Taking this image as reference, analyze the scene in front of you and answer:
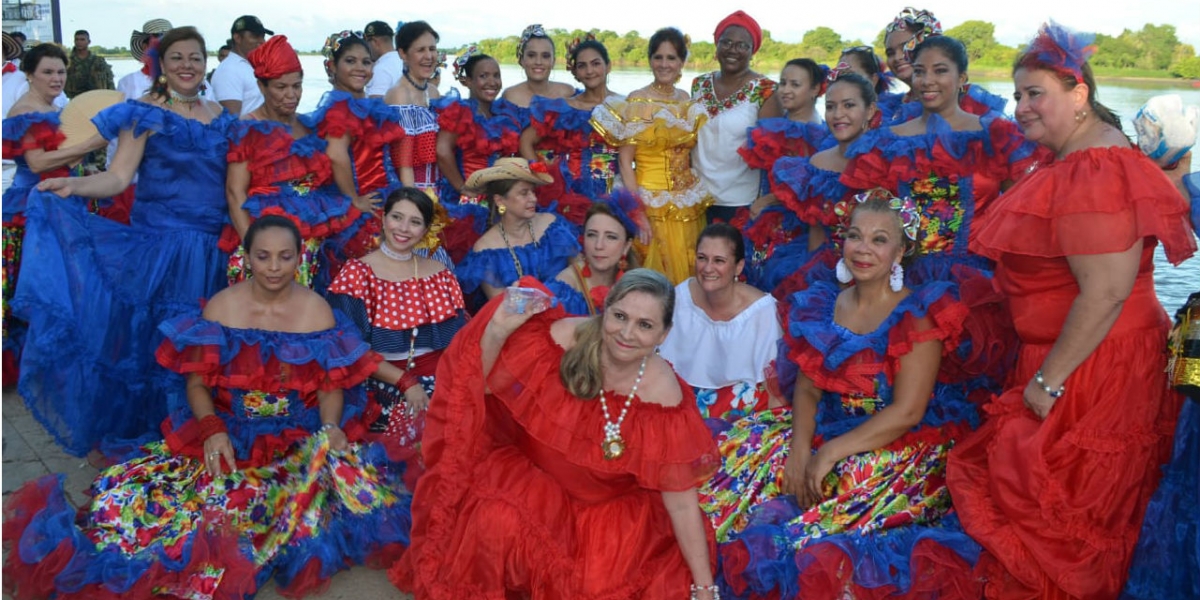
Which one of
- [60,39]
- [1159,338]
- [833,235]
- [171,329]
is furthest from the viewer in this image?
[60,39]

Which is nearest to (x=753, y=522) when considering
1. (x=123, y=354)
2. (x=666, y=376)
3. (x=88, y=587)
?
(x=666, y=376)

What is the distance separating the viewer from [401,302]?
14.5 ft

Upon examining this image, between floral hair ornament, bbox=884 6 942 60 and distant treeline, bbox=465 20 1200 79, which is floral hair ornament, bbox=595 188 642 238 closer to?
floral hair ornament, bbox=884 6 942 60

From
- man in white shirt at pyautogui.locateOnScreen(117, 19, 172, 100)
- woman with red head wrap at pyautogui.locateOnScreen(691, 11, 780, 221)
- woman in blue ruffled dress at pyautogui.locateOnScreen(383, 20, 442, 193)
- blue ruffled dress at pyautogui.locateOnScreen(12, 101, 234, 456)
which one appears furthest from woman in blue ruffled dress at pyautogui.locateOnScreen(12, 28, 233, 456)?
woman with red head wrap at pyautogui.locateOnScreen(691, 11, 780, 221)

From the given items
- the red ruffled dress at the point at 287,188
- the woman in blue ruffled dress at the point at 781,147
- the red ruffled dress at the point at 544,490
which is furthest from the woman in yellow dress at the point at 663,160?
the red ruffled dress at the point at 544,490

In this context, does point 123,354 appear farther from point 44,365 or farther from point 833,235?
point 833,235

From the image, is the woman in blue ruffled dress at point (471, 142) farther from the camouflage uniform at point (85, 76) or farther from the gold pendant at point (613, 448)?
the camouflage uniform at point (85, 76)

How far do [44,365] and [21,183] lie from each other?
75.9 inches

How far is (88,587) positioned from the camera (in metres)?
3.24

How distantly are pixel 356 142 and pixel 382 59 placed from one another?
56.3 inches

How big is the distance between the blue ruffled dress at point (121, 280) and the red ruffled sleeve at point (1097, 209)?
10.6 feet

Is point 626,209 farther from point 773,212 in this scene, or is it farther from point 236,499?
point 236,499

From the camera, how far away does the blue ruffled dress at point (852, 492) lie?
10.3 ft

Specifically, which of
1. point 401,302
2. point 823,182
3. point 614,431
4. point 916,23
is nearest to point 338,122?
point 401,302
